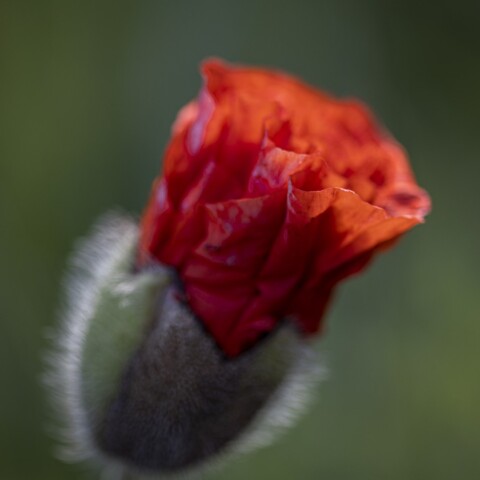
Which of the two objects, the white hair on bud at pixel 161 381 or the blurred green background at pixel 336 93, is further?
the blurred green background at pixel 336 93

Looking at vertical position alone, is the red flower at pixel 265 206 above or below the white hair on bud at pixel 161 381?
above

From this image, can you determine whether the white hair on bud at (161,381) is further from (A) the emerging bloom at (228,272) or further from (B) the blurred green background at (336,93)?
(B) the blurred green background at (336,93)

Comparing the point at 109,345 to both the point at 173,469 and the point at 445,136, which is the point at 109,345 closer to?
the point at 173,469

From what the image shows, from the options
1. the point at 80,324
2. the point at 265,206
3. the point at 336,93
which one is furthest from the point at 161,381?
the point at 336,93

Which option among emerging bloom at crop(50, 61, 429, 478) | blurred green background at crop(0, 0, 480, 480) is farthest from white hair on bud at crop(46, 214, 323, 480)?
blurred green background at crop(0, 0, 480, 480)

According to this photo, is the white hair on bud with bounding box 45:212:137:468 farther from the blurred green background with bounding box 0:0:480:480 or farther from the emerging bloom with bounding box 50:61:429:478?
the blurred green background with bounding box 0:0:480:480

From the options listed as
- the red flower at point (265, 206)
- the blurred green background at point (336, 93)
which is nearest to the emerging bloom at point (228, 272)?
the red flower at point (265, 206)

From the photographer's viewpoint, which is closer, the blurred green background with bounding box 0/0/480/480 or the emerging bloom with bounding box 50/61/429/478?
the emerging bloom with bounding box 50/61/429/478
